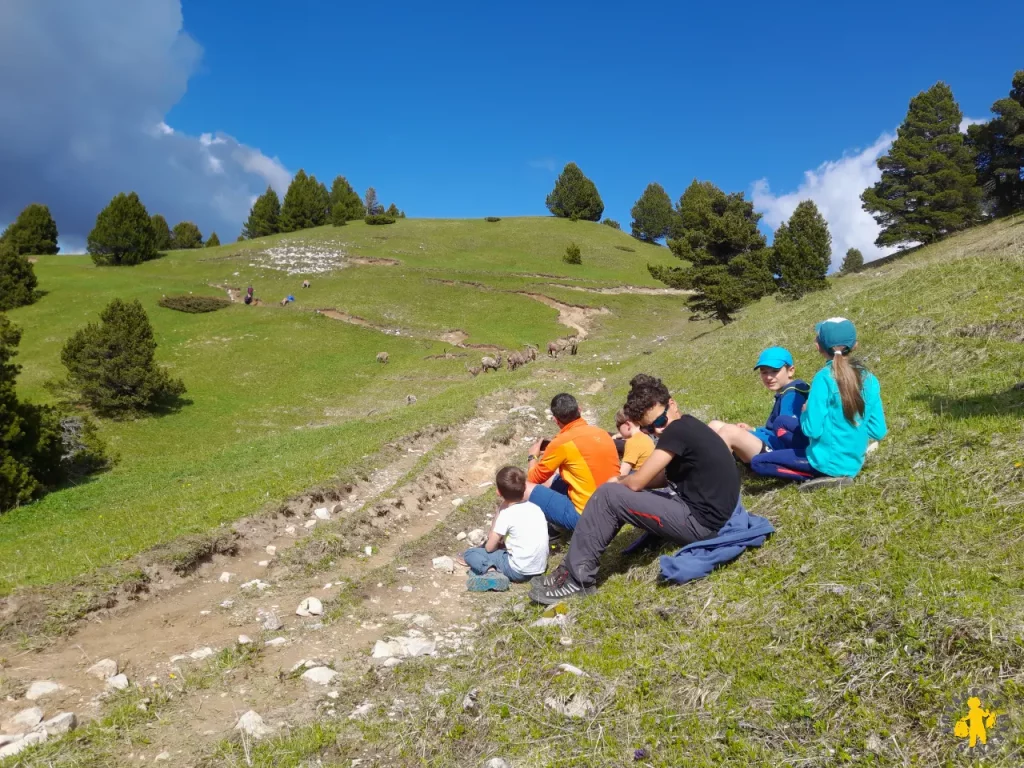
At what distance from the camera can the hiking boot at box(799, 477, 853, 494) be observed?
6316mm

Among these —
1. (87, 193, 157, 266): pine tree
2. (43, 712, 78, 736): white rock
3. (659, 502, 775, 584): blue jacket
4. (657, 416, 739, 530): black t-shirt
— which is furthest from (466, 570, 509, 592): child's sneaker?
(87, 193, 157, 266): pine tree

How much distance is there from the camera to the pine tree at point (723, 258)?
1281 inches

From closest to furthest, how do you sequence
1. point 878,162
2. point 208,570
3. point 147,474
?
point 208,570, point 147,474, point 878,162

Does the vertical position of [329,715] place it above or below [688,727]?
below

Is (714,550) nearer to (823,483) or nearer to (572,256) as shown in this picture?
(823,483)

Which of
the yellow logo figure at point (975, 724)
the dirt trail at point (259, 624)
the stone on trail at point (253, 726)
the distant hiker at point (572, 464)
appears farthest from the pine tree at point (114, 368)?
the yellow logo figure at point (975, 724)

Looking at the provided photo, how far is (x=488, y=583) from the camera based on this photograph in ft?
24.8

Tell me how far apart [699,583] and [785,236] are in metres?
36.5

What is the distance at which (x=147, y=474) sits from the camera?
17750 millimetres

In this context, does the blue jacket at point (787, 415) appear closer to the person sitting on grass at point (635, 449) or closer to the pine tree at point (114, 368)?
the person sitting on grass at point (635, 449)

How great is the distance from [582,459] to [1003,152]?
58.7 meters

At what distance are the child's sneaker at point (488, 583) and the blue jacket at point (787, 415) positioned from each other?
153 inches

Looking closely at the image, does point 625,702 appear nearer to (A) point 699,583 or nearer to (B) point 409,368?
(A) point 699,583

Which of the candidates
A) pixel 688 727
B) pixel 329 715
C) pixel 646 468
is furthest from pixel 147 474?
pixel 688 727
